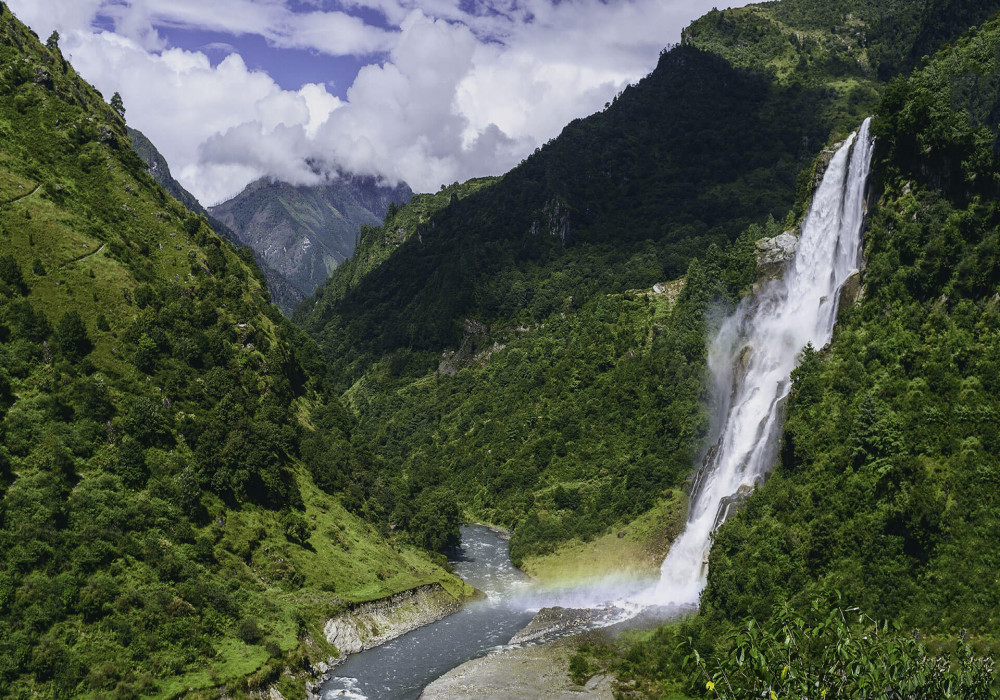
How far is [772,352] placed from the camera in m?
107

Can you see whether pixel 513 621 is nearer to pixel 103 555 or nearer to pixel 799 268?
pixel 103 555

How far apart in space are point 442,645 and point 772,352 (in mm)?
59419

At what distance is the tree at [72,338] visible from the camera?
89688mm

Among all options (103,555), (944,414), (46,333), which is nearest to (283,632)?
(103,555)

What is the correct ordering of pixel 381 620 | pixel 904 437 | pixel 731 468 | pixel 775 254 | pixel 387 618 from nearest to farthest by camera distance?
1. pixel 904 437
2. pixel 381 620
3. pixel 387 618
4. pixel 731 468
5. pixel 775 254

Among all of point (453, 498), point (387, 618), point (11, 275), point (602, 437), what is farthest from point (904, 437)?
point (11, 275)

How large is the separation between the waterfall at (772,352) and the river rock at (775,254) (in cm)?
130

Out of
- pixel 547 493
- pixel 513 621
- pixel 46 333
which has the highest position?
pixel 46 333

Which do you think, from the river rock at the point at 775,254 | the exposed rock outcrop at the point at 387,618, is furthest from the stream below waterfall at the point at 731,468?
the exposed rock outcrop at the point at 387,618

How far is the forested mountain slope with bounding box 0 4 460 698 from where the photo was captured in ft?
230

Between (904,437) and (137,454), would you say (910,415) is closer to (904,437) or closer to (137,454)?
(904,437)

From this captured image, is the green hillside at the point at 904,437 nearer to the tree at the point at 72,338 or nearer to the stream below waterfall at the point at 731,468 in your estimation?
the stream below waterfall at the point at 731,468

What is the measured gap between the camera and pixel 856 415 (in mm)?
77062

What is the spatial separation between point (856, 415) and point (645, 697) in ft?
114
